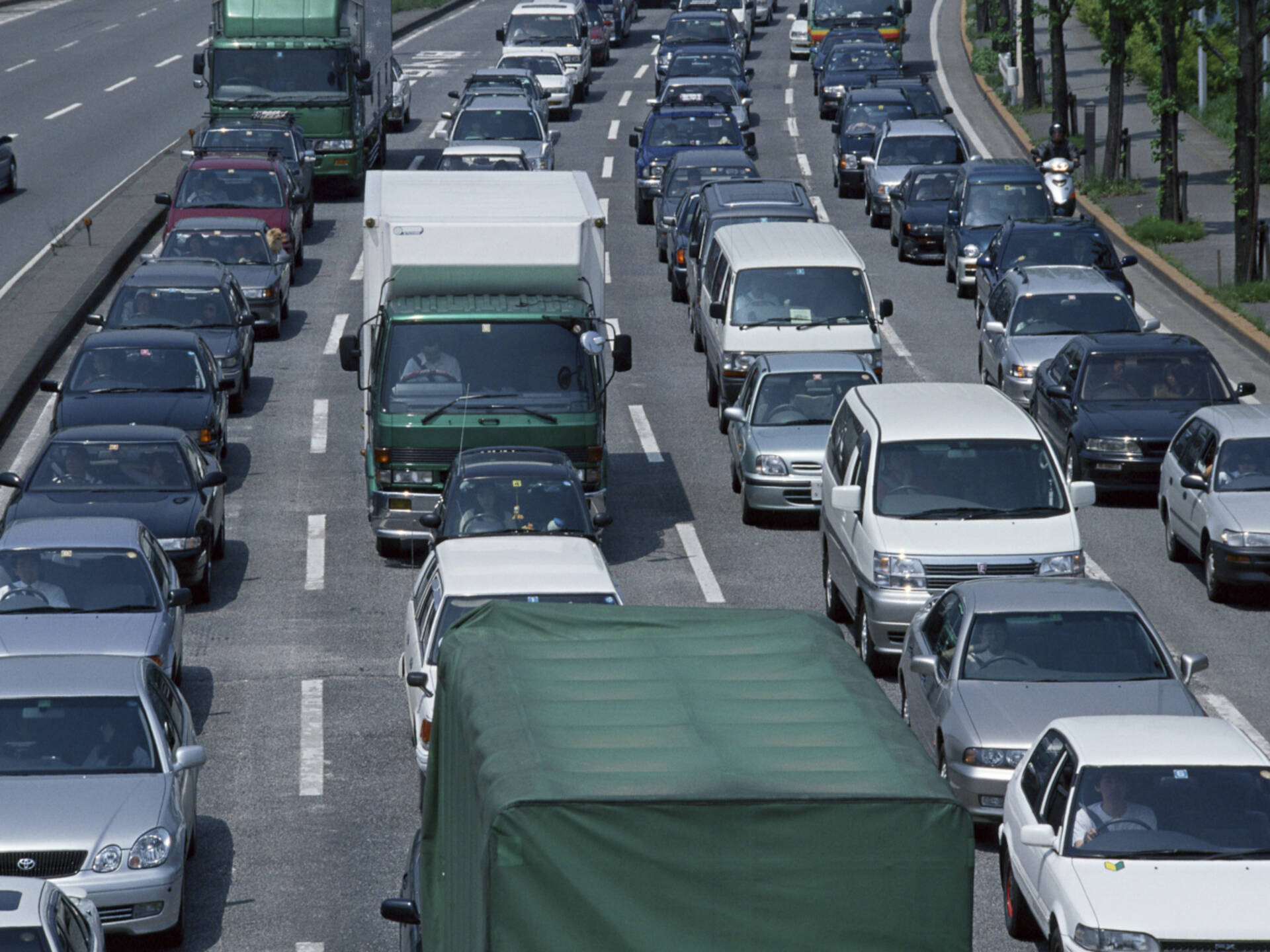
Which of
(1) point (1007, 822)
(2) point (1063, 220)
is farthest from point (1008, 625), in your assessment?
(2) point (1063, 220)

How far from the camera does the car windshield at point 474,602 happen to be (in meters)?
14.9

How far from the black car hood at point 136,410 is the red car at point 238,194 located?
1068 centimetres

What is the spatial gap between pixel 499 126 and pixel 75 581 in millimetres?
27726

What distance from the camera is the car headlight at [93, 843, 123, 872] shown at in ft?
39.8

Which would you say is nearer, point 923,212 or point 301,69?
point 923,212

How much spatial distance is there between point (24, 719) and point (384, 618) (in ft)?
22.3

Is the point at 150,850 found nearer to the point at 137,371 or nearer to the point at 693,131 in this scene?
the point at 137,371

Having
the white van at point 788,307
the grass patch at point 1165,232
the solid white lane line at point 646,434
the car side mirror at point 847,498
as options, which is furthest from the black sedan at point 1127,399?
the grass patch at point 1165,232

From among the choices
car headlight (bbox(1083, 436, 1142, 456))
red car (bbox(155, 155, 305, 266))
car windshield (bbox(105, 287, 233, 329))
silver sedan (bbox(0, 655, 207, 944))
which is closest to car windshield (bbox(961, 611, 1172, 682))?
silver sedan (bbox(0, 655, 207, 944))

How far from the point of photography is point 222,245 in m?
32.4

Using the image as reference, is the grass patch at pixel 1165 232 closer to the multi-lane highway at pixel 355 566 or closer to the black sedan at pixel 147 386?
the multi-lane highway at pixel 355 566

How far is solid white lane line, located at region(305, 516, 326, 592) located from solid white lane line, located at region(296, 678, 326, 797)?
318 cm

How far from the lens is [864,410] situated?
1900 centimetres

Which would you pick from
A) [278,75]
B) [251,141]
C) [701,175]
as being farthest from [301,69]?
[701,175]
